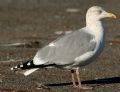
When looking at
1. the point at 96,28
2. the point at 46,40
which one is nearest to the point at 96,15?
the point at 96,28

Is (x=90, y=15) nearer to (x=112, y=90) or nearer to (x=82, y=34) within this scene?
(x=82, y=34)

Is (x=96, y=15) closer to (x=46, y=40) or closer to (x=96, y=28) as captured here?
(x=96, y=28)

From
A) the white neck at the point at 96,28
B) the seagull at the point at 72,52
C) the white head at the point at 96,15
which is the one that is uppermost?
the white head at the point at 96,15

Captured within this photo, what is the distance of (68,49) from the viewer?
420 inches

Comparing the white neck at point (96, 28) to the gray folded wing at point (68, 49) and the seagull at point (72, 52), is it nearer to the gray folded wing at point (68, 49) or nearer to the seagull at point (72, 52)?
the seagull at point (72, 52)

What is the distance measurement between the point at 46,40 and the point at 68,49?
6992 mm

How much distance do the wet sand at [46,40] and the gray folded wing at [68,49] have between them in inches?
19.5

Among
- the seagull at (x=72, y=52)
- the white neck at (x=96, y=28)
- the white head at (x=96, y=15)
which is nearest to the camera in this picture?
the seagull at (x=72, y=52)

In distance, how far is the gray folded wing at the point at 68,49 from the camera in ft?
34.8

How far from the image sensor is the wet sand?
36.7 feet

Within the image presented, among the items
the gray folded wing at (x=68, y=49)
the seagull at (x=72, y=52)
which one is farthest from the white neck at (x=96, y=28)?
the gray folded wing at (x=68, y=49)

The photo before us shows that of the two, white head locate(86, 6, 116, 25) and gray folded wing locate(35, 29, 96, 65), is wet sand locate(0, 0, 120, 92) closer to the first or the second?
gray folded wing locate(35, 29, 96, 65)

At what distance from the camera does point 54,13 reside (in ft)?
85.1

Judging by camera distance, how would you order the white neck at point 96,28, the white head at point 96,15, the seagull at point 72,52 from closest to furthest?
the seagull at point 72,52 → the white neck at point 96,28 → the white head at point 96,15
